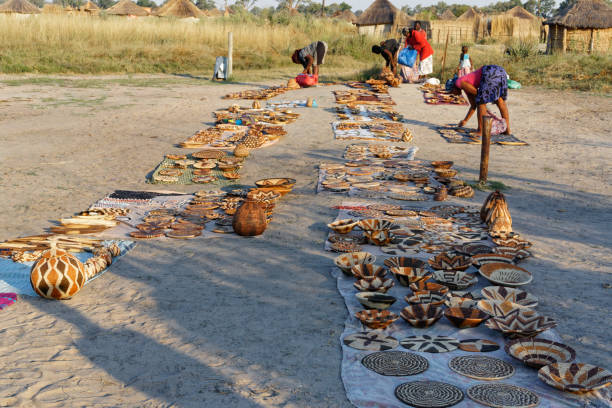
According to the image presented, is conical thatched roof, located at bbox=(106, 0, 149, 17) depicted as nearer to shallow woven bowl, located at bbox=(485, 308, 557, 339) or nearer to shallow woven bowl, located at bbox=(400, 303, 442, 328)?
shallow woven bowl, located at bbox=(400, 303, 442, 328)

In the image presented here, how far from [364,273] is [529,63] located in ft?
49.6

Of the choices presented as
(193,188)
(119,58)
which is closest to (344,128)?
(193,188)

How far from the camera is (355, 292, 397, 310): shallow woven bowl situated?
3.57 metres

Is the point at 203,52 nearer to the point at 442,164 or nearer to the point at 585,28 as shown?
the point at 585,28

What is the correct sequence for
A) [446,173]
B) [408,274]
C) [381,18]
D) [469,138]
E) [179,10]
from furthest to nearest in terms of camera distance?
[179,10] → [381,18] → [469,138] → [446,173] → [408,274]

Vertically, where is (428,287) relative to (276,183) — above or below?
below

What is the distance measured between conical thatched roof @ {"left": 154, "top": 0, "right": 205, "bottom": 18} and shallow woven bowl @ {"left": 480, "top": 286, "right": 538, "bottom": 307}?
A: 32231mm

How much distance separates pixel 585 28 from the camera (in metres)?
19.4

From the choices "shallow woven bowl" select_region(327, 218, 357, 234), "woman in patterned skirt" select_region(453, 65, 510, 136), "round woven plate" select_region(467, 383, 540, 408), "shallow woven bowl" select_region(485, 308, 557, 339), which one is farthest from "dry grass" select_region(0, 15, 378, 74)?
"round woven plate" select_region(467, 383, 540, 408)

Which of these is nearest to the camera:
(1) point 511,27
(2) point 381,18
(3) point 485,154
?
(3) point 485,154

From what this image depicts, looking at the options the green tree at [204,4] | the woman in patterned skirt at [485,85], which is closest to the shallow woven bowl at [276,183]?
the woman in patterned skirt at [485,85]

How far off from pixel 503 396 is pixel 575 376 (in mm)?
372

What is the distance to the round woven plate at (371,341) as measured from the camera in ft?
10.3

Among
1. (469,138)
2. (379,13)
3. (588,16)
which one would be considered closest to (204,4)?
(379,13)
